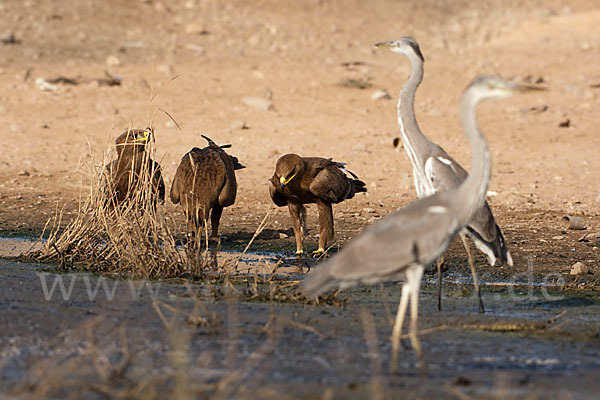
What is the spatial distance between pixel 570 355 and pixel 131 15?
1735 centimetres

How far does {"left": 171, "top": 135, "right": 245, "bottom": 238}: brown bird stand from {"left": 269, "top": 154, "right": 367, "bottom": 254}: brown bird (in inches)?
21.8

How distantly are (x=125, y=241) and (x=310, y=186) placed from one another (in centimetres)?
241

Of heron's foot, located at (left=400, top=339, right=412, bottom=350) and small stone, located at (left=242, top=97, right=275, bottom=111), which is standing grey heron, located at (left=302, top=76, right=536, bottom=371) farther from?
small stone, located at (left=242, top=97, right=275, bottom=111)

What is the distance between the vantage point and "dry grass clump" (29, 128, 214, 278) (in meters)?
8.03

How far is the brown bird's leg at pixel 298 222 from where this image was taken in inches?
392

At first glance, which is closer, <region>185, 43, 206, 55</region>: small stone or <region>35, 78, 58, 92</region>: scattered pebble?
<region>35, 78, 58, 92</region>: scattered pebble

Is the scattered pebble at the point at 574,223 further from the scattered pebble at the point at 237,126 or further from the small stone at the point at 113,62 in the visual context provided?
the small stone at the point at 113,62

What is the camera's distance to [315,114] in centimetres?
1594

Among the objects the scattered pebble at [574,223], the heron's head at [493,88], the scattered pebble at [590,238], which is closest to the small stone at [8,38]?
the scattered pebble at [574,223]

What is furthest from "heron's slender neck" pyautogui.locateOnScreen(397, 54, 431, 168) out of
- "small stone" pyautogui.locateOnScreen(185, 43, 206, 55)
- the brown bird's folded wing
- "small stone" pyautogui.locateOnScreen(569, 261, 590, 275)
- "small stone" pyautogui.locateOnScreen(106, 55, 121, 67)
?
"small stone" pyautogui.locateOnScreen(185, 43, 206, 55)

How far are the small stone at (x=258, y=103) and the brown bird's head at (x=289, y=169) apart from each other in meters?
6.18

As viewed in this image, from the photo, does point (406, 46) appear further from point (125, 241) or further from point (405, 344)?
point (405, 344)

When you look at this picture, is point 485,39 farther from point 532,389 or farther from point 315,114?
point 532,389

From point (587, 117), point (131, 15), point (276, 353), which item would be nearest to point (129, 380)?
point (276, 353)
